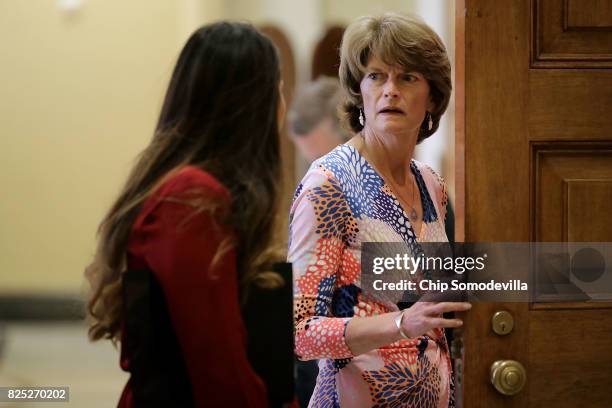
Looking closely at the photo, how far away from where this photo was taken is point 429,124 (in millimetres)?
1646

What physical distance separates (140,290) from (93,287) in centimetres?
12

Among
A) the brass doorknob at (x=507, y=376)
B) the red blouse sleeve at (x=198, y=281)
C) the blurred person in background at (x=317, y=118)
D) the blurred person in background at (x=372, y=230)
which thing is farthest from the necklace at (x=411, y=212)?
the blurred person in background at (x=317, y=118)

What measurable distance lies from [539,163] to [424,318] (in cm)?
41

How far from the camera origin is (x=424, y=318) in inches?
59.9

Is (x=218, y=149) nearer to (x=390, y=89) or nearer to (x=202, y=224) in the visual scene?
(x=202, y=224)

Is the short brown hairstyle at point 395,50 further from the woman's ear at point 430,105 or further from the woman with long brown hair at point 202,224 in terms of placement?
the woman with long brown hair at point 202,224

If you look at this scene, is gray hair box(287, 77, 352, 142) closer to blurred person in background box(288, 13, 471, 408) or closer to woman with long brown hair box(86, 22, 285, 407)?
blurred person in background box(288, 13, 471, 408)

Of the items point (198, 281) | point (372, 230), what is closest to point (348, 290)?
point (372, 230)

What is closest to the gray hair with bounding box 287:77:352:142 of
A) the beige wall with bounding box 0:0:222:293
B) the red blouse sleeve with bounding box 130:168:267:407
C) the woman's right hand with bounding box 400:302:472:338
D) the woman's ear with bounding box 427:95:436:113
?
the woman's ear with bounding box 427:95:436:113

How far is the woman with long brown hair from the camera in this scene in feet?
4.05

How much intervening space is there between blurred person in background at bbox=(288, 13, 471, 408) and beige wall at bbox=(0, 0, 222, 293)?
2906mm

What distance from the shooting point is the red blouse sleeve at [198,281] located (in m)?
1.23

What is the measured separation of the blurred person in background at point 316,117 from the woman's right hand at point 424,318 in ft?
3.71

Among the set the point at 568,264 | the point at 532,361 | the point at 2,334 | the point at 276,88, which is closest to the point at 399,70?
the point at 276,88
